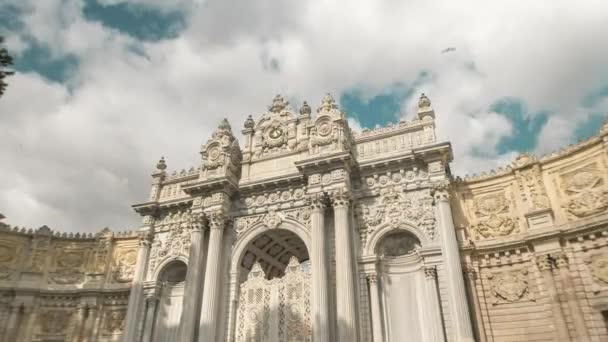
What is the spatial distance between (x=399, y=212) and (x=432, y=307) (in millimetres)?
4409

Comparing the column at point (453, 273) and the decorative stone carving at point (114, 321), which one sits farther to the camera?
the decorative stone carving at point (114, 321)

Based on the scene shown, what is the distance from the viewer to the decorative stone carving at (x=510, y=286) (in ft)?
63.0

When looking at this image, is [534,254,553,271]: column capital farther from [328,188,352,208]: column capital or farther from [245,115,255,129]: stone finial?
[245,115,255,129]: stone finial

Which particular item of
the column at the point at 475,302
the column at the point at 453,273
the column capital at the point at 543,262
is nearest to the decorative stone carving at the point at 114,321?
the column at the point at 453,273

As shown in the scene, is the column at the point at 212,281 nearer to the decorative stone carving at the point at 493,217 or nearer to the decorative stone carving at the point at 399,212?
the decorative stone carving at the point at 399,212

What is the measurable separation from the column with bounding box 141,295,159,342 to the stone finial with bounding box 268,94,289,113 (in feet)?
40.9

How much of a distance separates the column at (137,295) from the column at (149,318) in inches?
16.2

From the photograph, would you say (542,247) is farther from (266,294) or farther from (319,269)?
(266,294)

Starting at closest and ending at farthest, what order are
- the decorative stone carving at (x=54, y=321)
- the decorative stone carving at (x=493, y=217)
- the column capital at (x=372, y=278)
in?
the column capital at (x=372, y=278), the decorative stone carving at (x=493, y=217), the decorative stone carving at (x=54, y=321)

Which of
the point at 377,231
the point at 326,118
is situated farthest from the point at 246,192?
the point at 377,231

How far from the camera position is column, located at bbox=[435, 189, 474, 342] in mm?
16812

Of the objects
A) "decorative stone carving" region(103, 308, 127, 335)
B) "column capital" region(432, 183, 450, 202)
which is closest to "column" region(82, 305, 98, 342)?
"decorative stone carving" region(103, 308, 127, 335)

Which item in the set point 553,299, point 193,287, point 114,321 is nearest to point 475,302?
point 553,299

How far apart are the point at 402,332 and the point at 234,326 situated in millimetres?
7666
